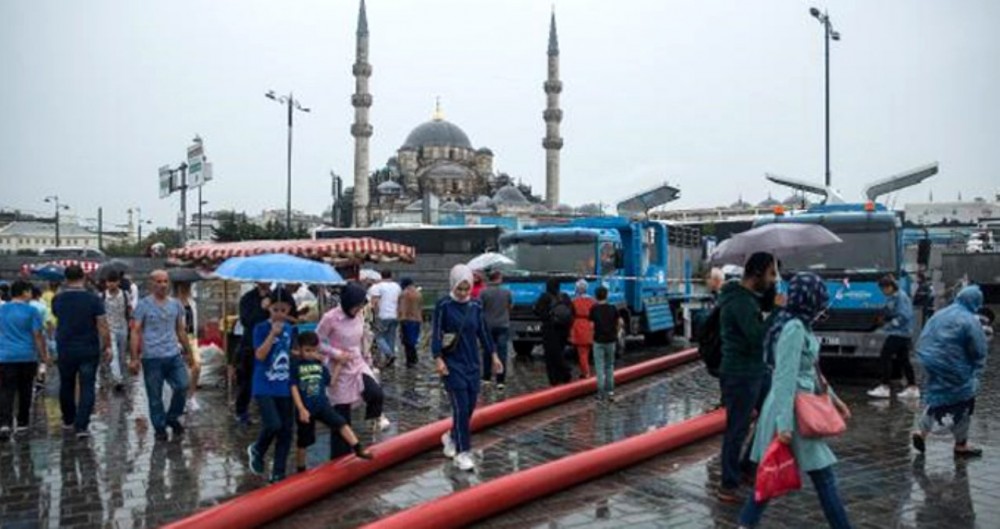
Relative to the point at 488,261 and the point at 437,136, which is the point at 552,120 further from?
the point at 488,261

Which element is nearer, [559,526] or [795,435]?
[795,435]

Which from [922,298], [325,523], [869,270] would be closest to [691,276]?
[922,298]

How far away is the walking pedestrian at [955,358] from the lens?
7.34 meters

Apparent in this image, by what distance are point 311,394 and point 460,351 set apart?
1258 millimetres

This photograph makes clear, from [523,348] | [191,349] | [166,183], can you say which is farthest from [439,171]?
[191,349]

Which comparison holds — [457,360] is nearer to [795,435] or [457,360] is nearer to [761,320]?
[761,320]

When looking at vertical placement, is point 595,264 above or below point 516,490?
above

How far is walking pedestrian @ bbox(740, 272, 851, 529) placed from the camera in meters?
4.96

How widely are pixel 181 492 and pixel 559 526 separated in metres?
3.02

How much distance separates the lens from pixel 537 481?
653 centimetres

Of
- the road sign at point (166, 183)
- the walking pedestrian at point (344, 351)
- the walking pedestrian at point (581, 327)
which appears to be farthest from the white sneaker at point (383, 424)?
the road sign at point (166, 183)

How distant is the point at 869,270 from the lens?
1228 centimetres

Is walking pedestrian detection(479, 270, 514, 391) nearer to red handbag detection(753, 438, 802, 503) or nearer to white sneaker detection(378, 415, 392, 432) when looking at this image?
white sneaker detection(378, 415, 392, 432)

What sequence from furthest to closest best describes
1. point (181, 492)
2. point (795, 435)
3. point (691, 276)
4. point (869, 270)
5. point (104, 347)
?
point (691, 276) < point (869, 270) < point (104, 347) < point (181, 492) < point (795, 435)
